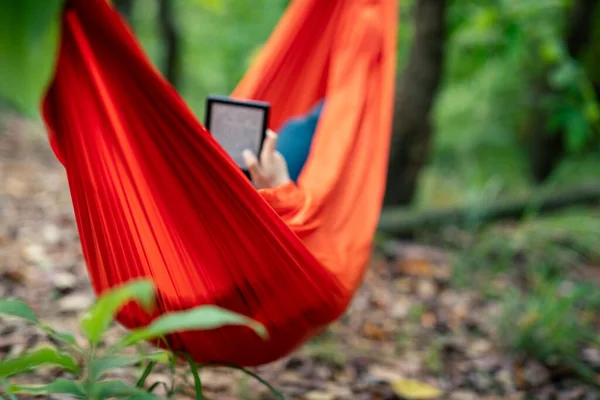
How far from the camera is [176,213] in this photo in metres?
0.82

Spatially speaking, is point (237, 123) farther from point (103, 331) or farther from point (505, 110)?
point (505, 110)

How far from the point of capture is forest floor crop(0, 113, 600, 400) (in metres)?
1.25

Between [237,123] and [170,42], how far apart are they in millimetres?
2634

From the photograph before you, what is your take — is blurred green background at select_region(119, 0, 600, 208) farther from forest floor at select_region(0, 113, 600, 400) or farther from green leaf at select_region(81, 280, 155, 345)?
green leaf at select_region(81, 280, 155, 345)

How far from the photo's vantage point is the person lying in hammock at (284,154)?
3.55 feet

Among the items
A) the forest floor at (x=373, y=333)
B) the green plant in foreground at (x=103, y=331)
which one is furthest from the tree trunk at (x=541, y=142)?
the green plant in foreground at (x=103, y=331)

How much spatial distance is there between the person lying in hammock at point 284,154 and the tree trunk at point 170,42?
2310mm

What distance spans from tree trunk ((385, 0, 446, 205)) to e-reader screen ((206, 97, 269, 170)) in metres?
1.15

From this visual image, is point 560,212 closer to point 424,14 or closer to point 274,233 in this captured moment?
point 424,14

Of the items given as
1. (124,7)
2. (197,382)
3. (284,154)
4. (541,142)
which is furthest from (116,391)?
(541,142)

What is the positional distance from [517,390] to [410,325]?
14.0 inches

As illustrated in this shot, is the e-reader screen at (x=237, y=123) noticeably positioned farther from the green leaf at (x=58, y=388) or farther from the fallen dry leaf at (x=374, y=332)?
the fallen dry leaf at (x=374, y=332)

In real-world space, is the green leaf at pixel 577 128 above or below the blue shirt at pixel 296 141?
above

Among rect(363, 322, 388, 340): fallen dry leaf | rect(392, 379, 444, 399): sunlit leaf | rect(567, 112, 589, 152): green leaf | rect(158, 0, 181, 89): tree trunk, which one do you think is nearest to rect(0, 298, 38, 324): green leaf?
rect(392, 379, 444, 399): sunlit leaf
